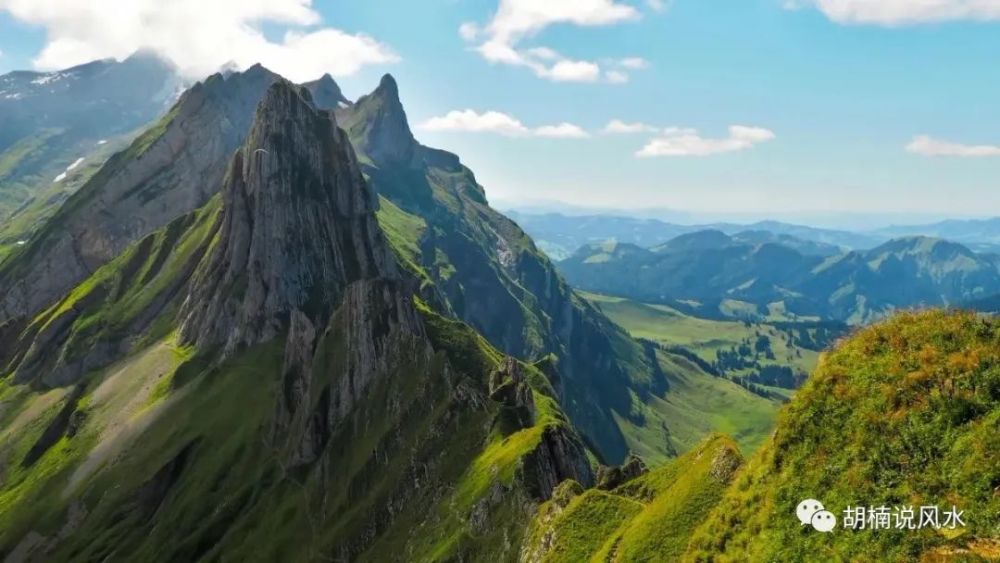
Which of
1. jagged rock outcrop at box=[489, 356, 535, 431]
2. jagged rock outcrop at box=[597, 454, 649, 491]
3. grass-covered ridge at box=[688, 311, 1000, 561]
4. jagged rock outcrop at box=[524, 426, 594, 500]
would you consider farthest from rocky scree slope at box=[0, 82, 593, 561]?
grass-covered ridge at box=[688, 311, 1000, 561]

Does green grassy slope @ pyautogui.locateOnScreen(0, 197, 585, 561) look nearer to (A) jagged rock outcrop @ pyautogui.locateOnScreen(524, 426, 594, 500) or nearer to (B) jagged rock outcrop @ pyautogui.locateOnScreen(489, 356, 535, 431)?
(A) jagged rock outcrop @ pyautogui.locateOnScreen(524, 426, 594, 500)

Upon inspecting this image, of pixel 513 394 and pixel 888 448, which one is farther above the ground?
pixel 888 448

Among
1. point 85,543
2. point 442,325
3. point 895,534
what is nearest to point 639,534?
point 895,534

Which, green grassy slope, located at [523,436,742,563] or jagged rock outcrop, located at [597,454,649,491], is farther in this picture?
jagged rock outcrop, located at [597,454,649,491]

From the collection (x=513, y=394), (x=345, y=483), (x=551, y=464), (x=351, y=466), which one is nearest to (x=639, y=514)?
(x=551, y=464)

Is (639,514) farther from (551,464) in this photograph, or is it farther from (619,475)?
(551,464)

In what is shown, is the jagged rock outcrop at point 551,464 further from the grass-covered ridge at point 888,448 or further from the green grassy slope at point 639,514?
the grass-covered ridge at point 888,448

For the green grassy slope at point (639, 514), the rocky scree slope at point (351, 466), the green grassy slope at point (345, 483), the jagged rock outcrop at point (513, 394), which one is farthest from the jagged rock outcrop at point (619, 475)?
the jagged rock outcrop at point (513, 394)
